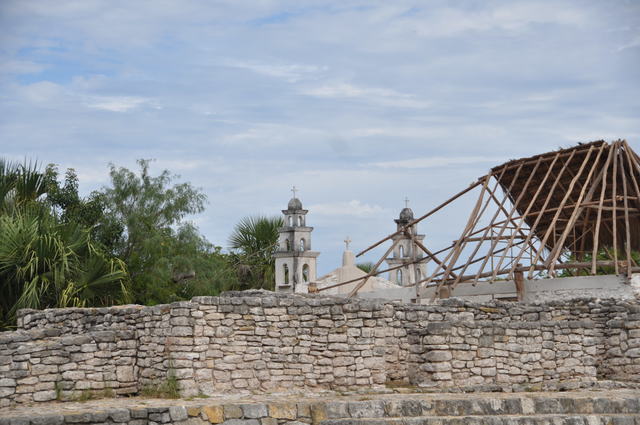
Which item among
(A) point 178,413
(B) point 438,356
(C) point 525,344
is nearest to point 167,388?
(A) point 178,413

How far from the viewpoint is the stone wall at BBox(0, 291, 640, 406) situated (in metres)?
13.8

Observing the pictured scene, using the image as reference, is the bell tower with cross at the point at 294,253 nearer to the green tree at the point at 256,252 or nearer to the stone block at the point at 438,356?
the green tree at the point at 256,252

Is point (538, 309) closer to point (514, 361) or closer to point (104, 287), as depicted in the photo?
point (514, 361)

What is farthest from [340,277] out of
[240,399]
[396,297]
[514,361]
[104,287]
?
[240,399]

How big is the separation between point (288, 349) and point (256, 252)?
84.6ft

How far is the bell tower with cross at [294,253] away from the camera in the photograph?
103 feet

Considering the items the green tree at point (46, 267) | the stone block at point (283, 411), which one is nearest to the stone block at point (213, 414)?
the stone block at point (283, 411)

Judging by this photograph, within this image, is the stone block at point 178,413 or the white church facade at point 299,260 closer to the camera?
the stone block at point 178,413

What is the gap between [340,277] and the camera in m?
27.3

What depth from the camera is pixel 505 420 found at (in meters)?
12.8

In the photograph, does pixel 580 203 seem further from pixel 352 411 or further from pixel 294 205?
pixel 294 205

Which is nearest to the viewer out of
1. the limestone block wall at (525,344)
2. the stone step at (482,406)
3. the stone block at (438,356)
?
the stone step at (482,406)

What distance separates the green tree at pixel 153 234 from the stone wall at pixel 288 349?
1086 centimetres

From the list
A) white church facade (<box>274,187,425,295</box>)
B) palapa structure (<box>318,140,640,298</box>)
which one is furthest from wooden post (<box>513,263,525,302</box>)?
white church facade (<box>274,187,425,295</box>)
